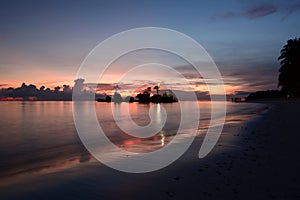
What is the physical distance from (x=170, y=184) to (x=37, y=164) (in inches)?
220

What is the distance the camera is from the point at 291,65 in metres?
53.8

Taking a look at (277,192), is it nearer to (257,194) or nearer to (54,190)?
(257,194)

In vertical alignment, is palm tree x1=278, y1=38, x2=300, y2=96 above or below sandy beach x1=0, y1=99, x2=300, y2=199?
above

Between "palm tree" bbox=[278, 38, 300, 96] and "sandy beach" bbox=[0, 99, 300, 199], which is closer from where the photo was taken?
"sandy beach" bbox=[0, 99, 300, 199]

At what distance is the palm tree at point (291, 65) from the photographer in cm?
5281

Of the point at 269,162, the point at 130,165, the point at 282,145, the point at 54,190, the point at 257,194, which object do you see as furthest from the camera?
the point at 282,145

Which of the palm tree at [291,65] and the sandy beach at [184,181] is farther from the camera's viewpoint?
the palm tree at [291,65]

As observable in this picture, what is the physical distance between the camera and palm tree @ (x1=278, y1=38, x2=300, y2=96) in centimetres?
5281

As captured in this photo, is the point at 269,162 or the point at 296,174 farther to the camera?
the point at 269,162

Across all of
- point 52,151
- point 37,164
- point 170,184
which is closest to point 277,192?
point 170,184

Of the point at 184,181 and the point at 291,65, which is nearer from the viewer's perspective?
the point at 184,181

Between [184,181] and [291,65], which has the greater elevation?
[291,65]

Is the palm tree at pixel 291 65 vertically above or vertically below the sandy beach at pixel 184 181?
above

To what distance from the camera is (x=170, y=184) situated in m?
6.02
